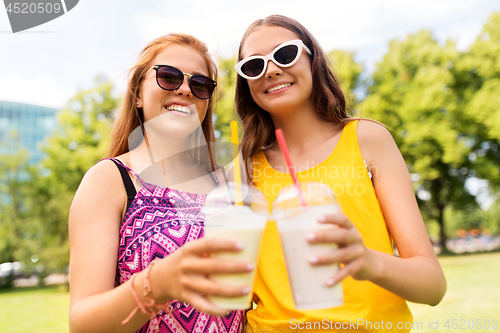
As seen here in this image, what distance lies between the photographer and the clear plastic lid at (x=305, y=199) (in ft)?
4.45

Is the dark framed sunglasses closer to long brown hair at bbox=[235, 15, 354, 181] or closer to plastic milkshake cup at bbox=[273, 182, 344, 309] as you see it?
long brown hair at bbox=[235, 15, 354, 181]

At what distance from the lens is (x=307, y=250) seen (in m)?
1.32

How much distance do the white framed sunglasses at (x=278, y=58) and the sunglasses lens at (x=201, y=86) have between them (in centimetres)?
40

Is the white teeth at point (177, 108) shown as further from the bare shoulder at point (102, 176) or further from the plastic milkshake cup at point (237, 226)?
the plastic milkshake cup at point (237, 226)

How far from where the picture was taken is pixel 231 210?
1372 mm

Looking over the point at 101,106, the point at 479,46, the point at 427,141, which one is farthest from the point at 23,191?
the point at 479,46

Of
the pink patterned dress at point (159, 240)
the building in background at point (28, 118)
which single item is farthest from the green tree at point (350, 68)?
the building in background at point (28, 118)

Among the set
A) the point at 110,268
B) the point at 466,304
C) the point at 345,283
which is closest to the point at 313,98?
the point at 345,283

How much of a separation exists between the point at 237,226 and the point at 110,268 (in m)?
0.89

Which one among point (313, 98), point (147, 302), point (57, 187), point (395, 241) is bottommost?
point (57, 187)

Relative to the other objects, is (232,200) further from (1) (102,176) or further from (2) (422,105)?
(2) (422,105)

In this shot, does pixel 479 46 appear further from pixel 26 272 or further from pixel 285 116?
pixel 26 272

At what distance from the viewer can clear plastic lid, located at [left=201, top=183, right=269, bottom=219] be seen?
4.63 ft

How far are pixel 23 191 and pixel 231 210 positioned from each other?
81.8 feet
